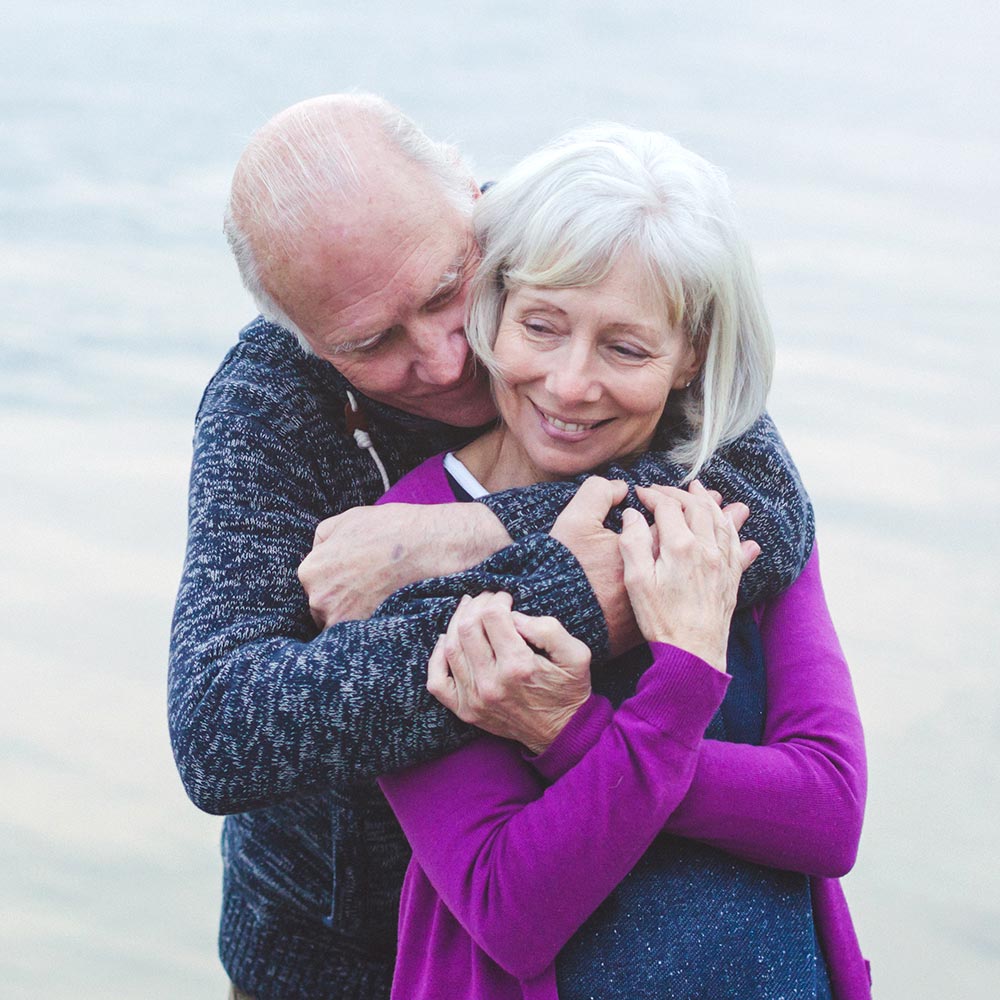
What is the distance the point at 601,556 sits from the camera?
70.0 inches

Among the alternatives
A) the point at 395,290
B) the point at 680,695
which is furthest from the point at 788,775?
the point at 395,290

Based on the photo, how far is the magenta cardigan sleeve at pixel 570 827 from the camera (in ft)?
5.30

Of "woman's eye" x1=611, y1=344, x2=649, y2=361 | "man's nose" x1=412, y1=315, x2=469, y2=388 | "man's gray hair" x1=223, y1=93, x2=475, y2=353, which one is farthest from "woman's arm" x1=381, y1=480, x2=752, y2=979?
"man's gray hair" x1=223, y1=93, x2=475, y2=353

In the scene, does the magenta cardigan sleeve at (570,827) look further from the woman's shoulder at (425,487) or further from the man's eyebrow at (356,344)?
the man's eyebrow at (356,344)

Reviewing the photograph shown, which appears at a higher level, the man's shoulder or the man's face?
the man's face

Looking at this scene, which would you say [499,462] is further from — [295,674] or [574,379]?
[295,674]

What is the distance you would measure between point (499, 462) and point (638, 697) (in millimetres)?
508

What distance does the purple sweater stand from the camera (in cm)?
162

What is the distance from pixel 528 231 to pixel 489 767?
0.70 meters

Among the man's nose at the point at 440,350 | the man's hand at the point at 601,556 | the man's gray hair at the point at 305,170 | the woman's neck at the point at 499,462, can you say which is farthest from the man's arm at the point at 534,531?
the man's gray hair at the point at 305,170

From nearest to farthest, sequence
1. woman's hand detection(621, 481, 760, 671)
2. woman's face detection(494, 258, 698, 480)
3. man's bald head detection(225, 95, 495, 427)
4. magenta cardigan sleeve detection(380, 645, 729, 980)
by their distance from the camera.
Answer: magenta cardigan sleeve detection(380, 645, 729, 980)
woman's hand detection(621, 481, 760, 671)
woman's face detection(494, 258, 698, 480)
man's bald head detection(225, 95, 495, 427)

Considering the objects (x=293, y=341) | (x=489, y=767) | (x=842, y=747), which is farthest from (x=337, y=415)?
(x=842, y=747)

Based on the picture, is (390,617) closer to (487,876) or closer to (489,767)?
(489,767)

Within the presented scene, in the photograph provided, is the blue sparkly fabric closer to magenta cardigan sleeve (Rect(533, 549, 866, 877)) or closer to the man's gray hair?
magenta cardigan sleeve (Rect(533, 549, 866, 877))
